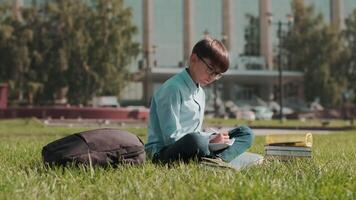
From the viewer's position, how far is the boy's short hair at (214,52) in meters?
5.35

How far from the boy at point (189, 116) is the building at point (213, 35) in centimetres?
6091

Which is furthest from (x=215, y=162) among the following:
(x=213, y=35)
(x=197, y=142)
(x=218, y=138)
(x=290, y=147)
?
(x=213, y=35)

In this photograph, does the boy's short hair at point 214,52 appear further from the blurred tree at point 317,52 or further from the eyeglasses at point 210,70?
the blurred tree at point 317,52

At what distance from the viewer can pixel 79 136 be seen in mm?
5008

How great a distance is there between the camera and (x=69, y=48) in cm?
5141

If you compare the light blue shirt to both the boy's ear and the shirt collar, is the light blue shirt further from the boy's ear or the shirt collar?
the boy's ear

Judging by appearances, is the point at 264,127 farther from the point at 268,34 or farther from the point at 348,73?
the point at 268,34

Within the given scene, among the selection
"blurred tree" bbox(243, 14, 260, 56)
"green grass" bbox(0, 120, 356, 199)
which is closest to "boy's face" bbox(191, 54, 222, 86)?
"green grass" bbox(0, 120, 356, 199)

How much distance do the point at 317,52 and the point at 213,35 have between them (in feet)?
38.5

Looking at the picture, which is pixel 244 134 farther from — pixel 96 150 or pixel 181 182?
pixel 181 182

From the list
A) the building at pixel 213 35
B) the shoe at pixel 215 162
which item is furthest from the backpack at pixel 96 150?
the building at pixel 213 35

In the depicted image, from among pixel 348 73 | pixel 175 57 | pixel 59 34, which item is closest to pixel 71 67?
pixel 59 34

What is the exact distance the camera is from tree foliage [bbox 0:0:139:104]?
50781mm

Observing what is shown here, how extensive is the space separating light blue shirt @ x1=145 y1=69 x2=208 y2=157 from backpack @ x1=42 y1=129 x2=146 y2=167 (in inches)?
13.3
